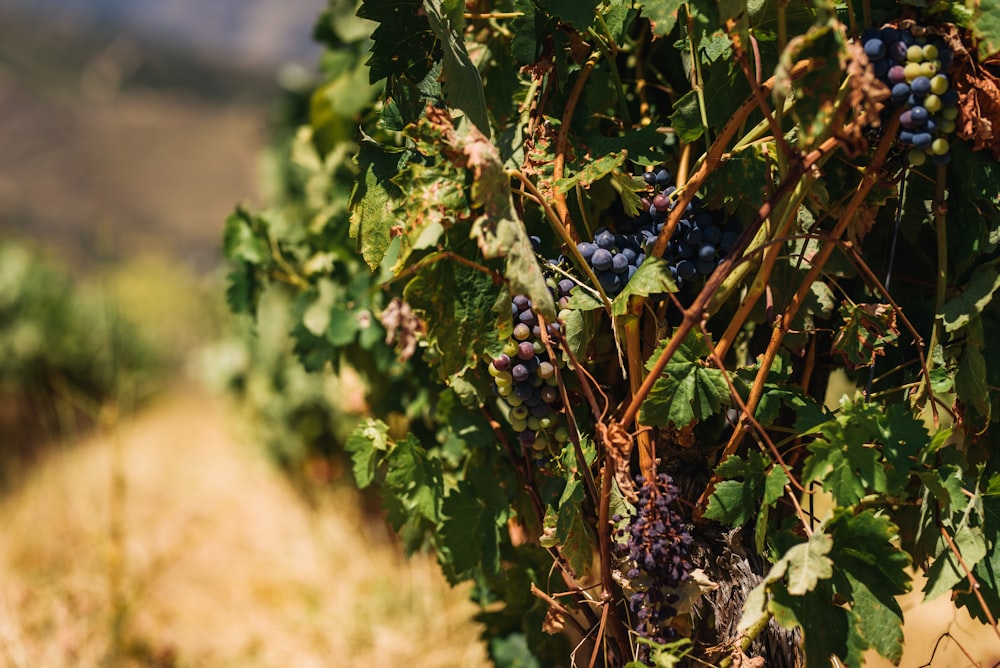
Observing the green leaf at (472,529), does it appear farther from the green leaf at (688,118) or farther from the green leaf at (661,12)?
the green leaf at (661,12)

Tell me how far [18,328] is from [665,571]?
17.7 feet

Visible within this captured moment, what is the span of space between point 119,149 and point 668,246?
22.2 meters

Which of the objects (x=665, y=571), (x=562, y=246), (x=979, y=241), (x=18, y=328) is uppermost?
(x=18, y=328)

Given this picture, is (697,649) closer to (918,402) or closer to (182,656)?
(918,402)

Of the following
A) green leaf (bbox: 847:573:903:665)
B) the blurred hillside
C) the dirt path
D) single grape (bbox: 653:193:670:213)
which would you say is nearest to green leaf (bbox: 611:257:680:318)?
single grape (bbox: 653:193:670:213)

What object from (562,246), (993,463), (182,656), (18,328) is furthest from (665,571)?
(18,328)

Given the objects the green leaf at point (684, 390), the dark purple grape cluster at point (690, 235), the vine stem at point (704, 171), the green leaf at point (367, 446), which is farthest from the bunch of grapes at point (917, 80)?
the green leaf at point (367, 446)

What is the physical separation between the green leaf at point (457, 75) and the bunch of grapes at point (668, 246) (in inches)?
8.5

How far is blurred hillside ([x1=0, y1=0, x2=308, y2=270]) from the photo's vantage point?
18.0 meters

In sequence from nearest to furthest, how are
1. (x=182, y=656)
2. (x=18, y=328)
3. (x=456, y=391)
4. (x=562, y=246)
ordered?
(x=562, y=246), (x=456, y=391), (x=182, y=656), (x=18, y=328)

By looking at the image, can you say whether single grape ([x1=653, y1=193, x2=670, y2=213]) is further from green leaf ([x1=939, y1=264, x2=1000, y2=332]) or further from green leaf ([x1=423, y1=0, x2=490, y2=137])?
green leaf ([x1=939, y1=264, x2=1000, y2=332])

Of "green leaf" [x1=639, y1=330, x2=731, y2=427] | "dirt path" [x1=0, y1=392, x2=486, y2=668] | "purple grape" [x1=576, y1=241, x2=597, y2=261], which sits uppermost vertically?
"purple grape" [x1=576, y1=241, x2=597, y2=261]

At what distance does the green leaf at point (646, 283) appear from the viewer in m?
0.90

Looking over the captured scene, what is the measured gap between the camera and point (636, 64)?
1.28 m
